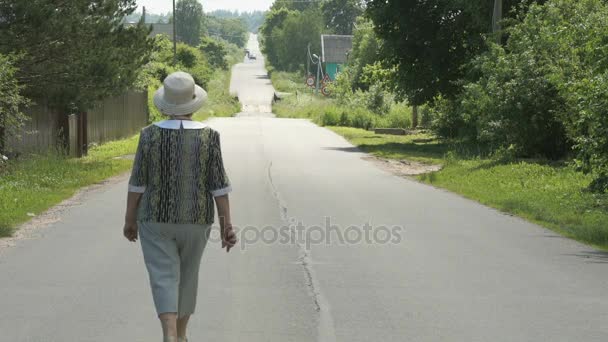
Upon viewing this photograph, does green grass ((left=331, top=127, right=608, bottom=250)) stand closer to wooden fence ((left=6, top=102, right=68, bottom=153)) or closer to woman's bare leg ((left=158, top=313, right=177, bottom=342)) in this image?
woman's bare leg ((left=158, top=313, right=177, bottom=342))

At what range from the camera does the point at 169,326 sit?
6.43m

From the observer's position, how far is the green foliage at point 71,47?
22469mm

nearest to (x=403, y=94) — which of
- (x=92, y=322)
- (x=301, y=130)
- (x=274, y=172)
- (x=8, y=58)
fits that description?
(x=301, y=130)

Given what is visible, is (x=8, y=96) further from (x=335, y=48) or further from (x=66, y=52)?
(x=335, y=48)

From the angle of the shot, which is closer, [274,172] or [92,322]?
[92,322]

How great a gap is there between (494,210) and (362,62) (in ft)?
202

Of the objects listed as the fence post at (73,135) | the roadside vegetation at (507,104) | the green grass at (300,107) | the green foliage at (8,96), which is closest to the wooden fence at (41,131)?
the fence post at (73,135)

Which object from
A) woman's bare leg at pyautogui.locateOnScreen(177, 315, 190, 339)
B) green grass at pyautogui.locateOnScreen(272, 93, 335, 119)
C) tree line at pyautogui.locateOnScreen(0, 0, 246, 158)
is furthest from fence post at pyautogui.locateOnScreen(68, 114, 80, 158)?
green grass at pyautogui.locateOnScreen(272, 93, 335, 119)

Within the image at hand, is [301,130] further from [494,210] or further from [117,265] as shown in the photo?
[117,265]

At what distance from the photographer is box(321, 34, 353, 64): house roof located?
123213mm

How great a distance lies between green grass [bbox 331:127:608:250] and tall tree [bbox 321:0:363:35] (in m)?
117

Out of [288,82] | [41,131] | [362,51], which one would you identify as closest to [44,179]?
[41,131]

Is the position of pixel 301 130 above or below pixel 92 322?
below

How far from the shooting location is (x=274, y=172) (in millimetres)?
25422
